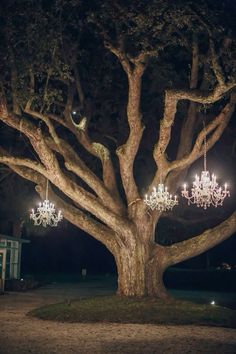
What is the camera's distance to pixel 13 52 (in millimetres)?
13875

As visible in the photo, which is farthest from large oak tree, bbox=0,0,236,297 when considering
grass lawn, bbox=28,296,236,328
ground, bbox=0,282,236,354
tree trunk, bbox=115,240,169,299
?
ground, bbox=0,282,236,354

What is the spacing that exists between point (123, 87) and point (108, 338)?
10849mm

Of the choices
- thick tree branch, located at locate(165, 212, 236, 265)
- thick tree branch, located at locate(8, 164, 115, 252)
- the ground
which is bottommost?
the ground

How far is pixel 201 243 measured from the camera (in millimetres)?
15508

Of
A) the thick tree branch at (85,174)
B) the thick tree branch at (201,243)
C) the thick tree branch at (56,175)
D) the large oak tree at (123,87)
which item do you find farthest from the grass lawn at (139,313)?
the thick tree branch at (85,174)

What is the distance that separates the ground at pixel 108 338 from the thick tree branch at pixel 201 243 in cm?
429

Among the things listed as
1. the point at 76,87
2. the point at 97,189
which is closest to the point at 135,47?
the point at 76,87

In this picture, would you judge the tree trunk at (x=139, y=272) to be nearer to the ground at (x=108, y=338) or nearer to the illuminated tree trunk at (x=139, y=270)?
the illuminated tree trunk at (x=139, y=270)

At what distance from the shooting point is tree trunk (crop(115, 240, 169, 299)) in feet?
49.6

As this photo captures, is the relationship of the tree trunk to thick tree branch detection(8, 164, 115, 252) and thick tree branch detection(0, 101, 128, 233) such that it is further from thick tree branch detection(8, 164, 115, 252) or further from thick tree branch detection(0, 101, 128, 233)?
thick tree branch detection(0, 101, 128, 233)

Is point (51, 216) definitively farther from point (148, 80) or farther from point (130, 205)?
point (148, 80)

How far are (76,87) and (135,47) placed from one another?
3.35 m

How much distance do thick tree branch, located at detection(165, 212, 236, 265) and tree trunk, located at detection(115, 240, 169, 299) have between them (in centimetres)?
64

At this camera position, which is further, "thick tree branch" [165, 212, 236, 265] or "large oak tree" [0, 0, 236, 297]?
"thick tree branch" [165, 212, 236, 265]
